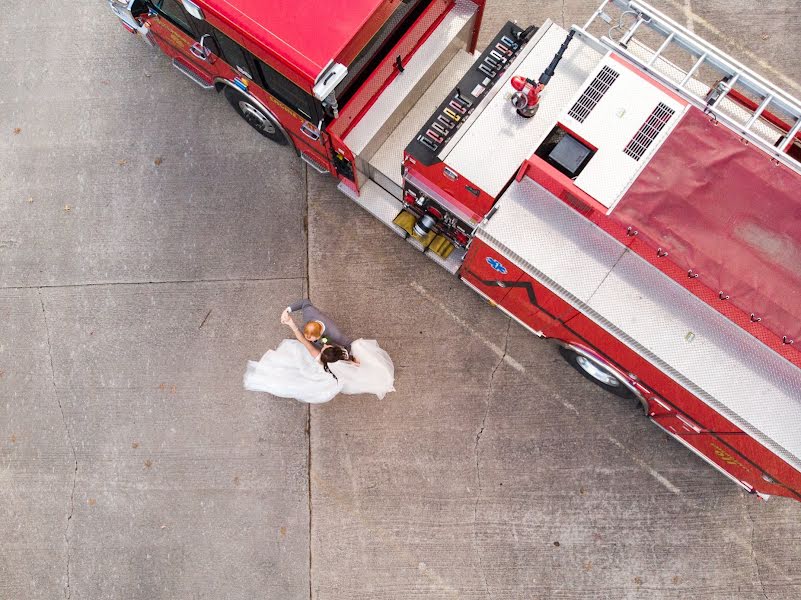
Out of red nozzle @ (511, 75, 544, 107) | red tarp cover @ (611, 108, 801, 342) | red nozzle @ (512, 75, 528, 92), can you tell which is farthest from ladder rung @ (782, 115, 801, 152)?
red nozzle @ (512, 75, 528, 92)

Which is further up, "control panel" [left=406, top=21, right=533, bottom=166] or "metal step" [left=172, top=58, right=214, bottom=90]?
"control panel" [left=406, top=21, right=533, bottom=166]

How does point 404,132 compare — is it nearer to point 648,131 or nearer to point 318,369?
point 648,131

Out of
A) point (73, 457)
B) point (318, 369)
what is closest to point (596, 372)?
point (318, 369)

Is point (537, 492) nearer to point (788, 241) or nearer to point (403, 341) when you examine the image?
point (403, 341)

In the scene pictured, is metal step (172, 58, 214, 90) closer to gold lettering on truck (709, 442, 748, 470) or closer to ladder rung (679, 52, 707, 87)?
ladder rung (679, 52, 707, 87)

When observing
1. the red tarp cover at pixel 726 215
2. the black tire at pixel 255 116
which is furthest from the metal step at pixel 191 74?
the red tarp cover at pixel 726 215

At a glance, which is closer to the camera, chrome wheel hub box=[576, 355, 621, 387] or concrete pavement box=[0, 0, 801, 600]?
chrome wheel hub box=[576, 355, 621, 387]

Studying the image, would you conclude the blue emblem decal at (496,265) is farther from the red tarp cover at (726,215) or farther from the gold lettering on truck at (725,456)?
the gold lettering on truck at (725,456)
